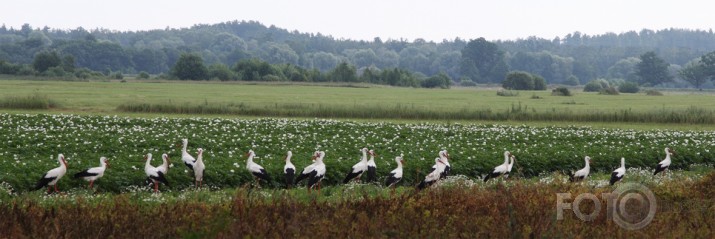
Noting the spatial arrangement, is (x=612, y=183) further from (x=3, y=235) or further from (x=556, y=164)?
(x=3, y=235)

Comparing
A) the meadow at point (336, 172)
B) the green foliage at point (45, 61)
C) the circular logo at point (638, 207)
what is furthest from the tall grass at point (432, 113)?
the green foliage at point (45, 61)

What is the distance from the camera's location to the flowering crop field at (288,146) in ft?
80.4

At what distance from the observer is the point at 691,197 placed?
17.0 metres

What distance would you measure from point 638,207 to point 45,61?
451 ft

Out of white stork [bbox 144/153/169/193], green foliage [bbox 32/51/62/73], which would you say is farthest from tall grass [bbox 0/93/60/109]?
green foliage [bbox 32/51/62/73]

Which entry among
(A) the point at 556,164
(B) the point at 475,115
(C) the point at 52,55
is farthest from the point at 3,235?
(C) the point at 52,55

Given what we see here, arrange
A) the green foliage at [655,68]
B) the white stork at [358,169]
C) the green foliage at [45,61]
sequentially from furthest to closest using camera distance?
the green foliage at [655,68], the green foliage at [45,61], the white stork at [358,169]

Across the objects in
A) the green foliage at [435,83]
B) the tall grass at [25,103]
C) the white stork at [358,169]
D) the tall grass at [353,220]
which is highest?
the tall grass at [353,220]

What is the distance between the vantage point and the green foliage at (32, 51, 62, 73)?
139125mm

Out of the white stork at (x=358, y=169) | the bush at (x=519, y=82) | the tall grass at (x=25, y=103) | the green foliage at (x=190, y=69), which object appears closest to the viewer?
the white stork at (x=358, y=169)

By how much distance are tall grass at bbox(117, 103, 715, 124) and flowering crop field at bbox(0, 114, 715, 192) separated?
1398cm

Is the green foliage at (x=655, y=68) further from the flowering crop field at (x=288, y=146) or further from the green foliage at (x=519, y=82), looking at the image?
the flowering crop field at (x=288, y=146)

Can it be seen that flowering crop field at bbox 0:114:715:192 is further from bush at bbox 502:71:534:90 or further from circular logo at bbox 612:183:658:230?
bush at bbox 502:71:534:90

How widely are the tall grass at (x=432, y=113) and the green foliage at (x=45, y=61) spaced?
290ft
